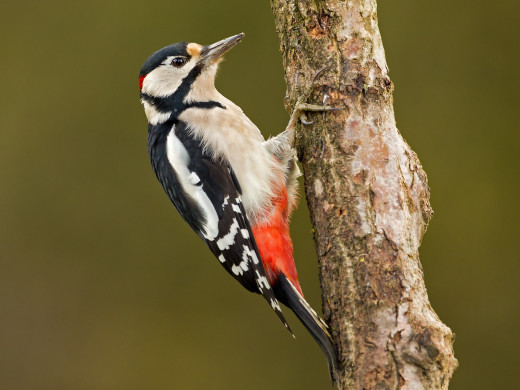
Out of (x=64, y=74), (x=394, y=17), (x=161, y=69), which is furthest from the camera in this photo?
(x=64, y=74)

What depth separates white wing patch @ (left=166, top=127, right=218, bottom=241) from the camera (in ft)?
8.07

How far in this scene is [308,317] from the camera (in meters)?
2.07

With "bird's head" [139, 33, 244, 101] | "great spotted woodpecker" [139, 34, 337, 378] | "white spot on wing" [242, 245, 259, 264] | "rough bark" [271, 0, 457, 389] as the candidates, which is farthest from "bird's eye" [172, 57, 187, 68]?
"white spot on wing" [242, 245, 259, 264]

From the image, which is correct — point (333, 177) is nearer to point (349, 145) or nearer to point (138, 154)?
point (349, 145)

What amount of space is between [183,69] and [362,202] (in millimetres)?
1044

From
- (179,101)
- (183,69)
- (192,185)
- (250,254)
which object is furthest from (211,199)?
(183,69)

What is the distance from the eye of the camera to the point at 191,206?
2.50 meters

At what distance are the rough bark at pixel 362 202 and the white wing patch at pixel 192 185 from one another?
417mm

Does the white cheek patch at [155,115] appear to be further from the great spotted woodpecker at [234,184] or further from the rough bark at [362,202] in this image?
the rough bark at [362,202]

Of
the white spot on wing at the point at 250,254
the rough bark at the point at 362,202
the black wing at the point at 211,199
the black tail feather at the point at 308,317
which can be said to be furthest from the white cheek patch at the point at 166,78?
the black tail feather at the point at 308,317

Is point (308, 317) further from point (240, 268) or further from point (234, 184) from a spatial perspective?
point (234, 184)

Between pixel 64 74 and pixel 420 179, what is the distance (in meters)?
3.08

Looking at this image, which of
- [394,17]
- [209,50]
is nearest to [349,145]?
[209,50]

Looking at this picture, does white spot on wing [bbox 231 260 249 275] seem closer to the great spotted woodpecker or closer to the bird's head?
the great spotted woodpecker
